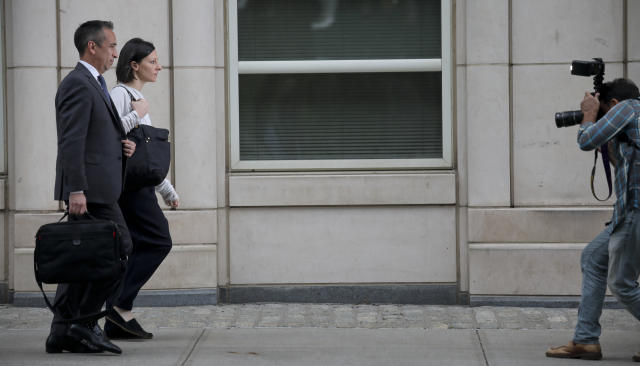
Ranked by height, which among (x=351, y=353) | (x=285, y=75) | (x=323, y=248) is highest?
(x=285, y=75)

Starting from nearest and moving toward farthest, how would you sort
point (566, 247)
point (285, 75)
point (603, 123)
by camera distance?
point (603, 123) < point (566, 247) < point (285, 75)

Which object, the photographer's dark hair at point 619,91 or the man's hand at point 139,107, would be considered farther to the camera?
the man's hand at point 139,107

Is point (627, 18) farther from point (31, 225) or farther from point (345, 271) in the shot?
point (31, 225)

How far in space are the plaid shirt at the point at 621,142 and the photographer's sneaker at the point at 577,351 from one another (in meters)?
0.75

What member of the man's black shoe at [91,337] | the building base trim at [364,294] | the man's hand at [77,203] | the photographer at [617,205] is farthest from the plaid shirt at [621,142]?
the man's black shoe at [91,337]

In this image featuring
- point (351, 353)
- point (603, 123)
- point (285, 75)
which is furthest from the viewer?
point (285, 75)

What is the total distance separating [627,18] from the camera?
7508 millimetres

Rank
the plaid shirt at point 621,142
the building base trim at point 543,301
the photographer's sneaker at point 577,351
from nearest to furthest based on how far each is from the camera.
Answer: the plaid shirt at point 621,142, the photographer's sneaker at point 577,351, the building base trim at point 543,301

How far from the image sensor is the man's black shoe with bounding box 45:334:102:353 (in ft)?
18.8

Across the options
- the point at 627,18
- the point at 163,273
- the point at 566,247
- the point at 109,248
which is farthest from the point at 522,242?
the point at 109,248

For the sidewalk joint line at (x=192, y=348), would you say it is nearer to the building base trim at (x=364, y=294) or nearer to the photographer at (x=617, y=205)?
the building base trim at (x=364, y=294)

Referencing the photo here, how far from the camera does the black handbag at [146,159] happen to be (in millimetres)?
5930

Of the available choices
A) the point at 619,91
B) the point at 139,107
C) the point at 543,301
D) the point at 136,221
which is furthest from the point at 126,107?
the point at 543,301

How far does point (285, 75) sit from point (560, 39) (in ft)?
7.44
